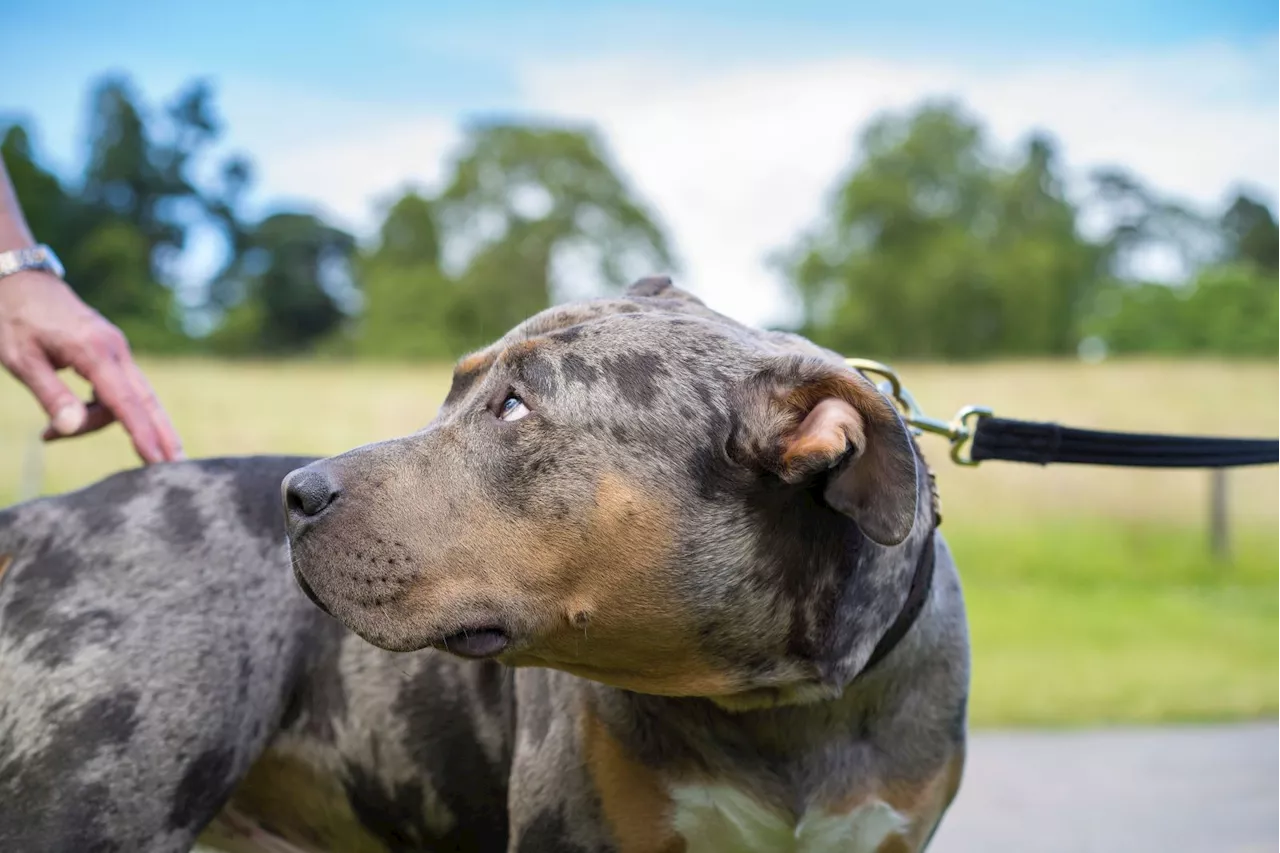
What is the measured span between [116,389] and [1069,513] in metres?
12.1

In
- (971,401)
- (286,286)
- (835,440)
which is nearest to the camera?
(835,440)

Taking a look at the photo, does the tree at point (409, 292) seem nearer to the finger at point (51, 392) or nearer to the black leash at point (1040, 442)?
the finger at point (51, 392)

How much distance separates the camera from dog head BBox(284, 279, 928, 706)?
7.06 feet

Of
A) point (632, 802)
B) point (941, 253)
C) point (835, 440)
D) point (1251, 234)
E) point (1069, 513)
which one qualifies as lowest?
point (1251, 234)

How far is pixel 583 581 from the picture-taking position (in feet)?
7.17

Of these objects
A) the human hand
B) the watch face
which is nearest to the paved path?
the human hand

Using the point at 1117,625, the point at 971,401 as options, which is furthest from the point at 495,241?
the point at 1117,625

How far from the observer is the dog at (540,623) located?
2178mm

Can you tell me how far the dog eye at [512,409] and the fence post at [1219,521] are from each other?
12.1 metres

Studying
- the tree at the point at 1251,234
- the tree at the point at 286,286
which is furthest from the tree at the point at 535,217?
the tree at the point at 1251,234

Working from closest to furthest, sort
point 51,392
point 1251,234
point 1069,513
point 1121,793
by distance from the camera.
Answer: point 51,392 < point 1121,793 < point 1069,513 < point 1251,234

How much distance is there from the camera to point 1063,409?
15680 millimetres

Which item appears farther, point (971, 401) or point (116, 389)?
point (971, 401)

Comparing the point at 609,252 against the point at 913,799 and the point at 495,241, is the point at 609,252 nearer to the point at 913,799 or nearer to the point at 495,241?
the point at 495,241
